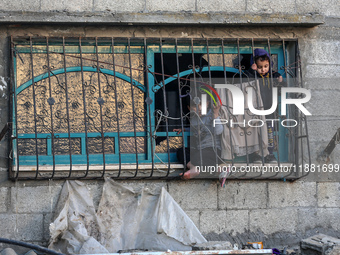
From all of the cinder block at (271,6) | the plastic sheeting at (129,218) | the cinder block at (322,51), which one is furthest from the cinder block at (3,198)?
the cinder block at (322,51)

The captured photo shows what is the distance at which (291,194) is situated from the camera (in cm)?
500

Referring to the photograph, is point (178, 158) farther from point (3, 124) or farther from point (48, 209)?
point (3, 124)

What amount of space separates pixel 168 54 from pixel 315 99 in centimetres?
158

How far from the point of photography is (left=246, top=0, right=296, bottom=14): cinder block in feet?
16.6

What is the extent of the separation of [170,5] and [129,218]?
2145 mm

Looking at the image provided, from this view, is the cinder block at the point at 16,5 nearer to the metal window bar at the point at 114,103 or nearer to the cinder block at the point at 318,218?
the metal window bar at the point at 114,103

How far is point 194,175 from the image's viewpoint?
15.6 ft

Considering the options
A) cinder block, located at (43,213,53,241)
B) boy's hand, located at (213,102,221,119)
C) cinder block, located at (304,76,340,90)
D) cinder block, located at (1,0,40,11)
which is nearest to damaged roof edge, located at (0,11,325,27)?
cinder block, located at (1,0,40,11)

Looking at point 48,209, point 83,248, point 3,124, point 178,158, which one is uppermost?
point 3,124

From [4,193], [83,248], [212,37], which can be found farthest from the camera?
[212,37]

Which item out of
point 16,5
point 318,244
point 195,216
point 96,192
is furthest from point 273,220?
point 16,5

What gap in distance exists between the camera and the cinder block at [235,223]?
4.91 meters

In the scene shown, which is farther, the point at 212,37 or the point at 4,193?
the point at 212,37

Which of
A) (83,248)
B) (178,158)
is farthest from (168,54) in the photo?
(83,248)
